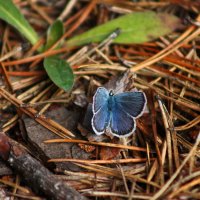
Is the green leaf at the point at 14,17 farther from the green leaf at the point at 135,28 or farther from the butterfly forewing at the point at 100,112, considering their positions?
the butterfly forewing at the point at 100,112

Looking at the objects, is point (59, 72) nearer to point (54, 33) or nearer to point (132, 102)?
point (54, 33)

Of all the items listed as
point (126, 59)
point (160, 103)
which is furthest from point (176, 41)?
point (160, 103)

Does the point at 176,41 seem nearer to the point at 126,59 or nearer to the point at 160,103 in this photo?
the point at 126,59

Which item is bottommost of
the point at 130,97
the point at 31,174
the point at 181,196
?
the point at 181,196

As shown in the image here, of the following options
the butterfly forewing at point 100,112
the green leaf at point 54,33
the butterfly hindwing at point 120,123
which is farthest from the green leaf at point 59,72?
the butterfly hindwing at point 120,123

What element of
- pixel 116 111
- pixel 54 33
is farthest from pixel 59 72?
pixel 116 111
